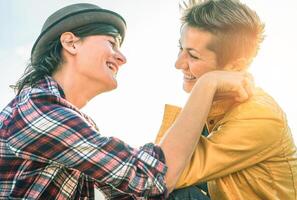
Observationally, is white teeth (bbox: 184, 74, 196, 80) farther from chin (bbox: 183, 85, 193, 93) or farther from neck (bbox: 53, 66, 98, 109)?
neck (bbox: 53, 66, 98, 109)

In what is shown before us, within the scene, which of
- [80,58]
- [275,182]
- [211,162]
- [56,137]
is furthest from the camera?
[80,58]

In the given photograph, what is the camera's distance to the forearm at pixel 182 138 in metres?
2.26

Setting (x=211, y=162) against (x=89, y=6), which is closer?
(x=211, y=162)

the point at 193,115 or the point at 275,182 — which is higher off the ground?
the point at 193,115

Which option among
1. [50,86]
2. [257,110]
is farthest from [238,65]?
[50,86]

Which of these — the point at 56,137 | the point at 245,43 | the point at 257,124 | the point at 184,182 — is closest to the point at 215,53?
the point at 245,43

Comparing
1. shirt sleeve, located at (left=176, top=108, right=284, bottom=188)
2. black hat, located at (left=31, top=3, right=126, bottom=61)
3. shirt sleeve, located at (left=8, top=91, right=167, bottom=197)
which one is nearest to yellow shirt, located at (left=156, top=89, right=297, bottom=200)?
shirt sleeve, located at (left=176, top=108, right=284, bottom=188)

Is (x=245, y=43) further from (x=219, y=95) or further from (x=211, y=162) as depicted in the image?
(x=211, y=162)

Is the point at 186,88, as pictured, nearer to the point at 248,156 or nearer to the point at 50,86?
the point at 248,156

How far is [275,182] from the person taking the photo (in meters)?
2.69

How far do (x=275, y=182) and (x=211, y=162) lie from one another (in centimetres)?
57

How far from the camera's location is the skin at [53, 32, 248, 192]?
2.27 m

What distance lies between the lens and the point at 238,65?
3.40 meters

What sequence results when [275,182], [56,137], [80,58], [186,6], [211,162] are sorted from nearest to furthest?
1. [56,137]
2. [211,162]
3. [275,182]
4. [80,58]
5. [186,6]
